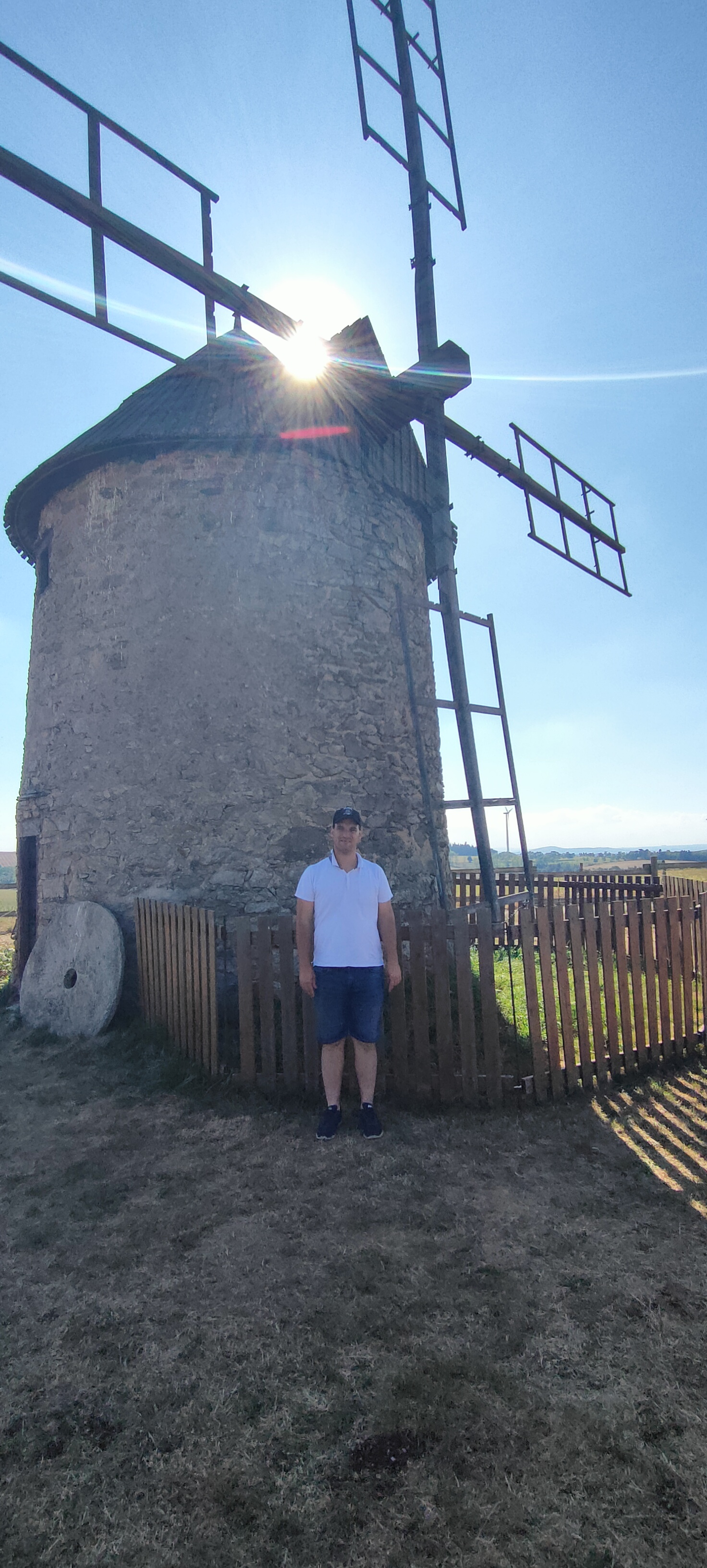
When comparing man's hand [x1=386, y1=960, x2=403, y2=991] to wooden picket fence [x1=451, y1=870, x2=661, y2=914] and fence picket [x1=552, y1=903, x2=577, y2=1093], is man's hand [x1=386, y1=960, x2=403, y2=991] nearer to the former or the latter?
fence picket [x1=552, y1=903, x2=577, y2=1093]

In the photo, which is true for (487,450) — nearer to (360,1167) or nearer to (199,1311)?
(360,1167)

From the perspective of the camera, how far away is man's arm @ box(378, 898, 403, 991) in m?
4.38

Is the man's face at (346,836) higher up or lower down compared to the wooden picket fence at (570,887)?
higher up

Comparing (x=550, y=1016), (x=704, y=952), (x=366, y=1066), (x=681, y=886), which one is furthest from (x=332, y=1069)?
(x=681, y=886)

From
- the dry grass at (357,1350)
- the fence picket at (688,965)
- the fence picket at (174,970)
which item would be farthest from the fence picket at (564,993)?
the fence picket at (174,970)

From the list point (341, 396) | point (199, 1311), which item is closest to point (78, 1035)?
point (199, 1311)

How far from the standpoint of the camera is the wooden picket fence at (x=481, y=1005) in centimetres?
465

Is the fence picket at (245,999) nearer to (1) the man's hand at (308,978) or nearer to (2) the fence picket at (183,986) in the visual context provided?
(1) the man's hand at (308,978)

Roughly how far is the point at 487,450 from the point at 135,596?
18.8 ft

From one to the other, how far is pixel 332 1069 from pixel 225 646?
4489 mm

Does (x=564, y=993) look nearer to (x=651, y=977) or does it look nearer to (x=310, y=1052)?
(x=651, y=977)

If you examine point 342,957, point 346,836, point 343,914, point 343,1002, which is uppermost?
point 346,836

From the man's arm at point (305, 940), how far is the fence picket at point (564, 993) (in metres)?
1.75

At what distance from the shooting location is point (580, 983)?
16.5 ft
